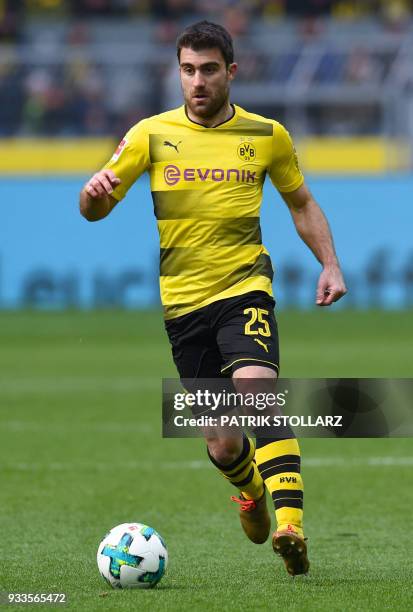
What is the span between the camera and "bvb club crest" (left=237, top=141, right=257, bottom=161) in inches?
211

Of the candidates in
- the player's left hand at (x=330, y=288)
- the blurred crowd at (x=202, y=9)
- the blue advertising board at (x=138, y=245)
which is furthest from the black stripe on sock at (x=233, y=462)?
the blurred crowd at (x=202, y=9)

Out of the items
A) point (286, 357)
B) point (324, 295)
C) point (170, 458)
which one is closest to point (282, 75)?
point (286, 357)

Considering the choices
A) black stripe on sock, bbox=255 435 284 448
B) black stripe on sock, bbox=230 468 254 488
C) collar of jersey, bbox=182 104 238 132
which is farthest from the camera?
black stripe on sock, bbox=230 468 254 488

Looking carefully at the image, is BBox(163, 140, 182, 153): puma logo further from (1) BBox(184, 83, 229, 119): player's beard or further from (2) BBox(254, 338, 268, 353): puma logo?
(2) BBox(254, 338, 268, 353): puma logo

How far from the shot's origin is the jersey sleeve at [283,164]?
5.45 m

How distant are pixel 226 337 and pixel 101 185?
30.9 inches

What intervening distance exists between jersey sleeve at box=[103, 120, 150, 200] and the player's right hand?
242 millimetres

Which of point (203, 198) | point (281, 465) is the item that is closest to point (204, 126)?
point (203, 198)

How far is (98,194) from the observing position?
505 centimetres

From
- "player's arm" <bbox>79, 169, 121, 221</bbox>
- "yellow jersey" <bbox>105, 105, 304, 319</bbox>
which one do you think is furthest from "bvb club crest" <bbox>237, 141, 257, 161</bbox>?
"player's arm" <bbox>79, 169, 121, 221</bbox>

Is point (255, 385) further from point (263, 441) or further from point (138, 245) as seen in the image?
point (138, 245)

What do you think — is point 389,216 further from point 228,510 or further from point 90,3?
point 228,510

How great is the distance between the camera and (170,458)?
8891mm

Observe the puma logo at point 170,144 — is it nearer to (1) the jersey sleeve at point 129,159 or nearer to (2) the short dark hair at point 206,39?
(1) the jersey sleeve at point 129,159
